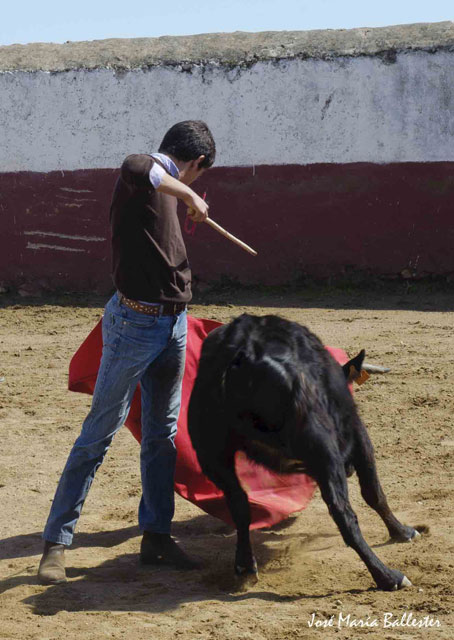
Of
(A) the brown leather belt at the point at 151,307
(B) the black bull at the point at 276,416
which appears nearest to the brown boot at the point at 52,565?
(B) the black bull at the point at 276,416

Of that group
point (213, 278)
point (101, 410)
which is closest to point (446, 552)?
point (101, 410)

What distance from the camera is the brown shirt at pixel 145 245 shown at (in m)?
2.97

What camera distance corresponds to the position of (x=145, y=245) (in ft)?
9.79

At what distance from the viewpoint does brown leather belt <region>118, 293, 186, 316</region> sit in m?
3.02

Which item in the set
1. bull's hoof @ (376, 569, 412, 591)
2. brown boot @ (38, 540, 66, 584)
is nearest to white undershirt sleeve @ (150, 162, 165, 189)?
brown boot @ (38, 540, 66, 584)

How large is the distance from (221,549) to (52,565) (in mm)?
651

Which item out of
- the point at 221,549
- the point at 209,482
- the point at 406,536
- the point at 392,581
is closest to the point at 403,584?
the point at 392,581

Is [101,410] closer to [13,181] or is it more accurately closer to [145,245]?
[145,245]

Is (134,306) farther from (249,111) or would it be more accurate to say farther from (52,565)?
(249,111)

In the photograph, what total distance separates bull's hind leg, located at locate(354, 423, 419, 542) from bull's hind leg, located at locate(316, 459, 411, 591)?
0.36 m

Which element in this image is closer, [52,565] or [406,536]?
[52,565]

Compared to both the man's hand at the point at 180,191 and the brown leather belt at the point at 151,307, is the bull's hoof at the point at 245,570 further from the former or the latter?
the man's hand at the point at 180,191

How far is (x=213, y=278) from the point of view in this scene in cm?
942

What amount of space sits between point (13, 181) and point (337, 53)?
3490 mm
